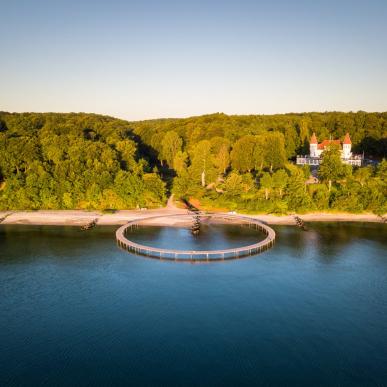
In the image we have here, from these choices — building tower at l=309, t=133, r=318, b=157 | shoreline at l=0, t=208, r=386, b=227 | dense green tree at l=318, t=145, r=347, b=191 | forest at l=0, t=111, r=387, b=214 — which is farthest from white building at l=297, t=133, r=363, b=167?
shoreline at l=0, t=208, r=386, b=227

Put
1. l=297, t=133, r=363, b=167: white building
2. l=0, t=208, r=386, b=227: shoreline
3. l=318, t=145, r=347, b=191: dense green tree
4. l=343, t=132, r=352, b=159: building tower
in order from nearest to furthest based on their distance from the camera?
l=0, t=208, r=386, b=227: shoreline, l=318, t=145, r=347, b=191: dense green tree, l=297, t=133, r=363, b=167: white building, l=343, t=132, r=352, b=159: building tower

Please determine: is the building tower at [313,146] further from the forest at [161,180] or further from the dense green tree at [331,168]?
the dense green tree at [331,168]

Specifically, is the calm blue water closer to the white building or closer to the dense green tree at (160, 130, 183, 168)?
the white building

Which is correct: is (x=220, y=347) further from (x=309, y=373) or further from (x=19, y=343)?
(x=19, y=343)

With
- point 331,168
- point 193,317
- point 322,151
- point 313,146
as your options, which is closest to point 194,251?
point 193,317

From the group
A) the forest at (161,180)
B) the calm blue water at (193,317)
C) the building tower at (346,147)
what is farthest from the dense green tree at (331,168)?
the building tower at (346,147)

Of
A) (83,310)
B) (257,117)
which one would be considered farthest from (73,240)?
(257,117)
